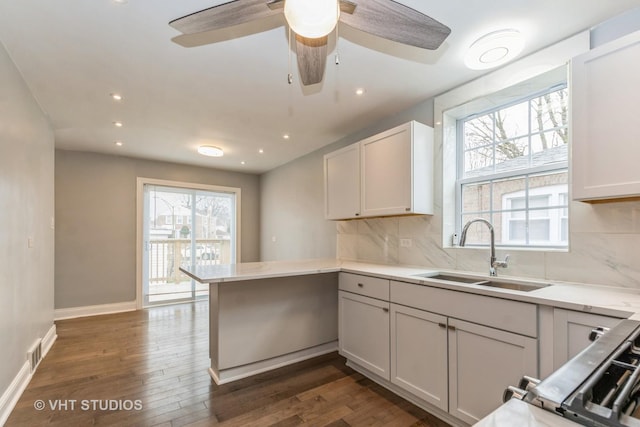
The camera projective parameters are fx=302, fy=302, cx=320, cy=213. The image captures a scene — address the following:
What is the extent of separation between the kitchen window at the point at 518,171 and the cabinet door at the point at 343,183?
3.13ft

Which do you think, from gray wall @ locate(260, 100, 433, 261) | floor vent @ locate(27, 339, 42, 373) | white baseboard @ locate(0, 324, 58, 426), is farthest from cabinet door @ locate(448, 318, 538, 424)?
floor vent @ locate(27, 339, 42, 373)

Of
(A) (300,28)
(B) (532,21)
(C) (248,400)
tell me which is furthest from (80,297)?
(B) (532,21)

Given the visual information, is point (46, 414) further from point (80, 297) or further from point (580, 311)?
point (580, 311)

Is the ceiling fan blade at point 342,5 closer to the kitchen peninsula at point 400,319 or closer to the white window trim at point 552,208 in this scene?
the kitchen peninsula at point 400,319

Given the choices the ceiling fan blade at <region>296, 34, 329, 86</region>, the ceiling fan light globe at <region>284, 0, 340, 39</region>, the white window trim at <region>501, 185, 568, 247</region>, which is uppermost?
the ceiling fan blade at <region>296, 34, 329, 86</region>

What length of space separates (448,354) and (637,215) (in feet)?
4.26

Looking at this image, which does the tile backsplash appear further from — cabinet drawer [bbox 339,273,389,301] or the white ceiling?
the white ceiling

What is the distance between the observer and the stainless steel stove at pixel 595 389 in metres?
0.51

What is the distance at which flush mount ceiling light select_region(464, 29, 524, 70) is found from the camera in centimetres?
186

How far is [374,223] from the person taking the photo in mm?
3328

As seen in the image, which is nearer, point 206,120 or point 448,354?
point 448,354

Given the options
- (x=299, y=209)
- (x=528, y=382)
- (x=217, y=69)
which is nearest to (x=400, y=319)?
(x=528, y=382)

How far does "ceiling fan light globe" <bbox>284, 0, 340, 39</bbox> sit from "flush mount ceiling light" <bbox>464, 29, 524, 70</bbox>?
1.24 m

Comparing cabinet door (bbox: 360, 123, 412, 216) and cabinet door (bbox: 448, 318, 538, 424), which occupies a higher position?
cabinet door (bbox: 360, 123, 412, 216)
